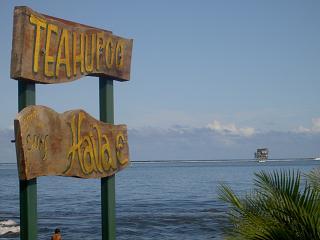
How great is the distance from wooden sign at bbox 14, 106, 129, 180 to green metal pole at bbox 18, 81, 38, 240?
163 mm

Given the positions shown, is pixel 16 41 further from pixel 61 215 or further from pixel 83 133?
pixel 61 215

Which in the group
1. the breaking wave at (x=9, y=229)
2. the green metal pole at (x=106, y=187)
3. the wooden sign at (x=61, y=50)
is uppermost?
the wooden sign at (x=61, y=50)

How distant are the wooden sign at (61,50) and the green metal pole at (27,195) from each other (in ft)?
0.58

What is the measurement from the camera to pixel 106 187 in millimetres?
8703

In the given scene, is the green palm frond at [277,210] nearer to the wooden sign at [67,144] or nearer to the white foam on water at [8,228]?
the wooden sign at [67,144]

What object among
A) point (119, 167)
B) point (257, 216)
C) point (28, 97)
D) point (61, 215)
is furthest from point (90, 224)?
point (257, 216)

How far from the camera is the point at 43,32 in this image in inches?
270

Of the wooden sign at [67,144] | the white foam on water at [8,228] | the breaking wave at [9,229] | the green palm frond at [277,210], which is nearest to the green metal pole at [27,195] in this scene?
the wooden sign at [67,144]

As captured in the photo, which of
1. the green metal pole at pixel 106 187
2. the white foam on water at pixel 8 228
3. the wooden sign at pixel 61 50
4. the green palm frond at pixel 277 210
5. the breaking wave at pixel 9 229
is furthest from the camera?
the white foam on water at pixel 8 228

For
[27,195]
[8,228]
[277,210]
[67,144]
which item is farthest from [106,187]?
[8,228]

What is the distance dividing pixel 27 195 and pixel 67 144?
98cm

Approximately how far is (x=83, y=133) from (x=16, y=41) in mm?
1886

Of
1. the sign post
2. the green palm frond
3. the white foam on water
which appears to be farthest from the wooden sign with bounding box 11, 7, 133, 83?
the white foam on water

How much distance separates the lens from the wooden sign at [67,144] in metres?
6.49
